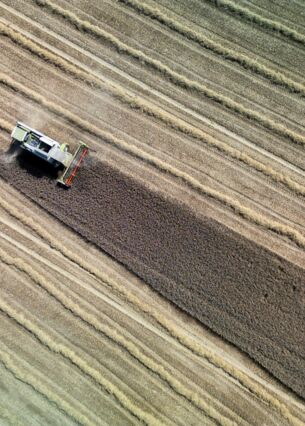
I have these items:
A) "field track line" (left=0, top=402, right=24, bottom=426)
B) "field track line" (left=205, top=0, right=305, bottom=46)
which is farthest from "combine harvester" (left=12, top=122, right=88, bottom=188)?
"field track line" (left=0, top=402, right=24, bottom=426)

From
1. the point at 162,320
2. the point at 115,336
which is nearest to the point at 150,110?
the point at 162,320

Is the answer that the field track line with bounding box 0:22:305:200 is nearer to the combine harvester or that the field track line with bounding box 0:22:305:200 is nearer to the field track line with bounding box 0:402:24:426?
the combine harvester

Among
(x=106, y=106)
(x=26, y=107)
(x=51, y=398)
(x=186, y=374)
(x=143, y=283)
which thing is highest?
(x=106, y=106)

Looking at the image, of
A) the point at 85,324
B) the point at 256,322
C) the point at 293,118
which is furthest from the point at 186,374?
the point at 293,118

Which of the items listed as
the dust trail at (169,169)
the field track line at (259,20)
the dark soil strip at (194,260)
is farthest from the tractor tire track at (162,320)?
the field track line at (259,20)

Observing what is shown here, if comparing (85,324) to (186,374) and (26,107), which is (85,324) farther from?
(26,107)

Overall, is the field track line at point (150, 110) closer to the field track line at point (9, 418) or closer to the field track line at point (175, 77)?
the field track line at point (175, 77)

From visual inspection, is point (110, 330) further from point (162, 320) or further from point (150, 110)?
point (150, 110)
